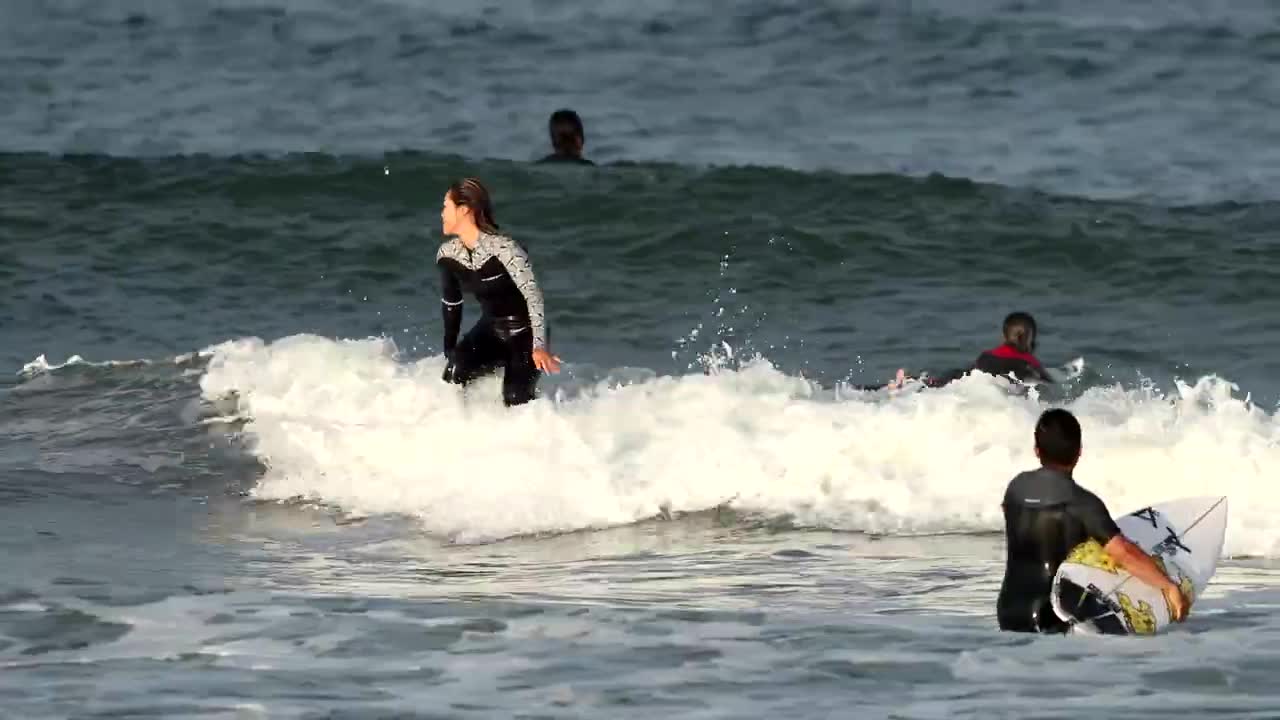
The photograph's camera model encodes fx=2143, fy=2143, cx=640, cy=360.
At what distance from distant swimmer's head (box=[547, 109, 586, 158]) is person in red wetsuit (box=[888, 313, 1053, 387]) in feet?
25.3

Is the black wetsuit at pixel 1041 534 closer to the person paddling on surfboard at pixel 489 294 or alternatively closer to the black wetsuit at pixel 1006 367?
the person paddling on surfboard at pixel 489 294

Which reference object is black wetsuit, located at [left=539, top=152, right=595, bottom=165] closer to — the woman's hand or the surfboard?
the woman's hand

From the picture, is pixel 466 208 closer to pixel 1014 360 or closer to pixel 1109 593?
pixel 1014 360

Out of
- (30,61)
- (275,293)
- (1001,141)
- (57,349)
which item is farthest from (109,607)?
(30,61)

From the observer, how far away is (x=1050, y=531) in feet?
27.3

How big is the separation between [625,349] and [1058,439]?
28.8 ft

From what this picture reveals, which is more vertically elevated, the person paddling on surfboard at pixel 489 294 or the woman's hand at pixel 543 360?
the person paddling on surfboard at pixel 489 294

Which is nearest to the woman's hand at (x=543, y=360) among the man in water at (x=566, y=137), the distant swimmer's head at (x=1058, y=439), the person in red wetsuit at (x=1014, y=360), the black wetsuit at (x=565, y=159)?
the person in red wetsuit at (x=1014, y=360)

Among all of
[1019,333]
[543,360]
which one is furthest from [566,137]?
[543,360]

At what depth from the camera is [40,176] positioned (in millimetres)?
22109

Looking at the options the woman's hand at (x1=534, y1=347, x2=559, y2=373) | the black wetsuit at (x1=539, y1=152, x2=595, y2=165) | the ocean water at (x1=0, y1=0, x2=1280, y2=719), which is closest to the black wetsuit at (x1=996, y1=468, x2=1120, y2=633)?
the ocean water at (x1=0, y1=0, x2=1280, y2=719)

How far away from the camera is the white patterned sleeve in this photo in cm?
1171

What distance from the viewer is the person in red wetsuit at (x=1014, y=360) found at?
42.9 ft

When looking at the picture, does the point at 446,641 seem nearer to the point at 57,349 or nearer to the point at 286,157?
the point at 57,349
